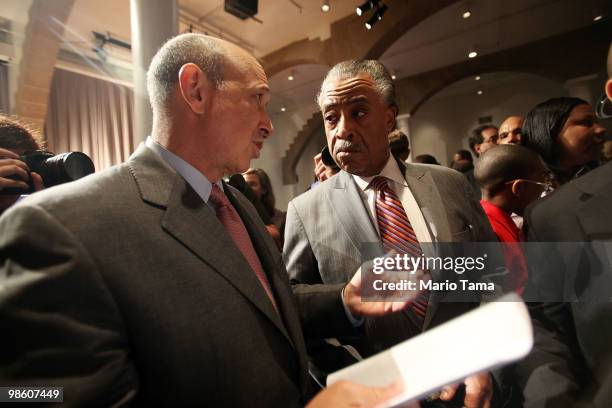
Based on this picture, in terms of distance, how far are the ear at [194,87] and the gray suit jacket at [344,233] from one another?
19.8 inches

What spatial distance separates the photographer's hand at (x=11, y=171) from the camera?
2.78 ft

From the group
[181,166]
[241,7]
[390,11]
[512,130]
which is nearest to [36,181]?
[181,166]

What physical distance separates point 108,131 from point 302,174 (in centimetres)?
714

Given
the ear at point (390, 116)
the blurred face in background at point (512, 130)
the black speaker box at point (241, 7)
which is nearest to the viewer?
the ear at point (390, 116)

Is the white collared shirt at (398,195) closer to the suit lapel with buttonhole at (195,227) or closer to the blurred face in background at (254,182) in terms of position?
the suit lapel with buttonhole at (195,227)

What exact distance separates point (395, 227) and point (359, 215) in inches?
4.8

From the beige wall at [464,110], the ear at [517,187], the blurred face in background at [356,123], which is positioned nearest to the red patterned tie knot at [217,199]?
the blurred face in background at [356,123]

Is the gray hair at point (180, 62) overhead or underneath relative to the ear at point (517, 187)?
overhead

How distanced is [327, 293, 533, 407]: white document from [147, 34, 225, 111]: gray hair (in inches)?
28.6

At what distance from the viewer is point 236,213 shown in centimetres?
94

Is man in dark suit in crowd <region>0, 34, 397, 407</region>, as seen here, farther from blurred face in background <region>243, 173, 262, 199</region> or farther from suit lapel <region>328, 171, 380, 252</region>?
blurred face in background <region>243, 173, 262, 199</region>

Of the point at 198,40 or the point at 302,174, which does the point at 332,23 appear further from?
the point at 302,174

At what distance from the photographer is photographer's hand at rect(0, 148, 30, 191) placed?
849mm

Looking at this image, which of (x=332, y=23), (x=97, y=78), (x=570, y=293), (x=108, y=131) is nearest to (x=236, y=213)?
(x=570, y=293)
